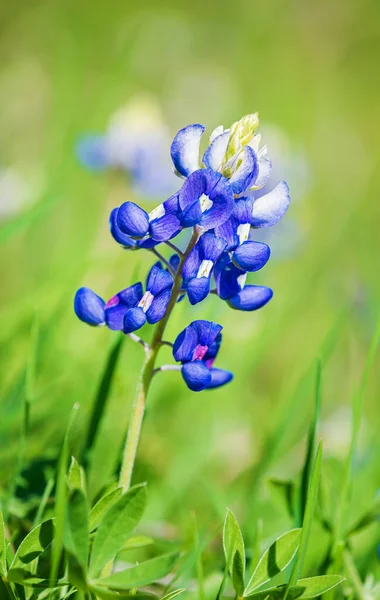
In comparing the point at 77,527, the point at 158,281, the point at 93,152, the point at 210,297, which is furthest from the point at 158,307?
the point at 93,152

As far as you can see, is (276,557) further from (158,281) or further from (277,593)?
(158,281)

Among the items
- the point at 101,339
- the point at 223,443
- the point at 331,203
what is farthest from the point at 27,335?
the point at 331,203

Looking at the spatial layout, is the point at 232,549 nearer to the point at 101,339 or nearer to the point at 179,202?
the point at 179,202

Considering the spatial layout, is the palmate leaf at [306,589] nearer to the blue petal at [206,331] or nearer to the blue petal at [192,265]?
the blue petal at [206,331]

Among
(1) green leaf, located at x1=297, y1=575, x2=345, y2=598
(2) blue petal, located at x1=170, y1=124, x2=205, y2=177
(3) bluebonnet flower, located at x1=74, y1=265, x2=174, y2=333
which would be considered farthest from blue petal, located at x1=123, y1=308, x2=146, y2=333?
(1) green leaf, located at x1=297, y1=575, x2=345, y2=598

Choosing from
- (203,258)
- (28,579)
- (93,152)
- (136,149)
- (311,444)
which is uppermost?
(136,149)

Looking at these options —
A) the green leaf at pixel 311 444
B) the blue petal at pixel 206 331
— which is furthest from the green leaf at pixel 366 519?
the blue petal at pixel 206 331

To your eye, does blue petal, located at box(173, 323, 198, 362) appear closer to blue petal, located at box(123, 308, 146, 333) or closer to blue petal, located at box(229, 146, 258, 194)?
blue petal, located at box(123, 308, 146, 333)
